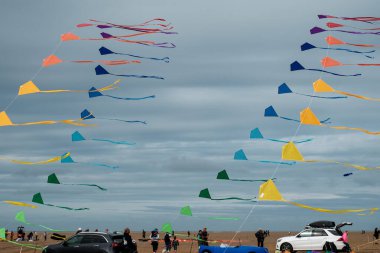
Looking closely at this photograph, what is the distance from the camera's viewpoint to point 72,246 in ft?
84.0

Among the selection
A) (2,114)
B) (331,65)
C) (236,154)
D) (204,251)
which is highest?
(331,65)

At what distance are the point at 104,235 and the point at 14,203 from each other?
5.27 metres

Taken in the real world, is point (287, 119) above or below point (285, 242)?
above

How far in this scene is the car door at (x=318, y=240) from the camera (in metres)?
34.7

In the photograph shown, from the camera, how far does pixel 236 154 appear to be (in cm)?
2061

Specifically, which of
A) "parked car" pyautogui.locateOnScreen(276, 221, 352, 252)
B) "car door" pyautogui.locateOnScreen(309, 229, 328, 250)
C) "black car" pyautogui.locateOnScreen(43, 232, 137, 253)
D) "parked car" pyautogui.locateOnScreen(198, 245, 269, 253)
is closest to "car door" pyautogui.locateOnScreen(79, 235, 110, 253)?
"black car" pyautogui.locateOnScreen(43, 232, 137, 253)

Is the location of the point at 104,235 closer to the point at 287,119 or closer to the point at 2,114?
the point at 2,114

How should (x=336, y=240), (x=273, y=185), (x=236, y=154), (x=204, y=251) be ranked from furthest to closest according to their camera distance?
1. (x=336, y=240)
2. (x=204, y=251)
3. (x=236, y=154)
4. (x=273, y=185)

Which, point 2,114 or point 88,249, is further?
point 88,249

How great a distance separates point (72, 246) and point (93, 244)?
878 millimetres

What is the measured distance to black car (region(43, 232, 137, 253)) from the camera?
25.4 m

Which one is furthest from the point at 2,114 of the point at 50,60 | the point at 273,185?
the point at 273,185

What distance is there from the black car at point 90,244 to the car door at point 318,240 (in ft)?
43.7

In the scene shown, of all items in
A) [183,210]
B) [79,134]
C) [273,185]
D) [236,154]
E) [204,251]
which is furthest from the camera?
[204,251]
